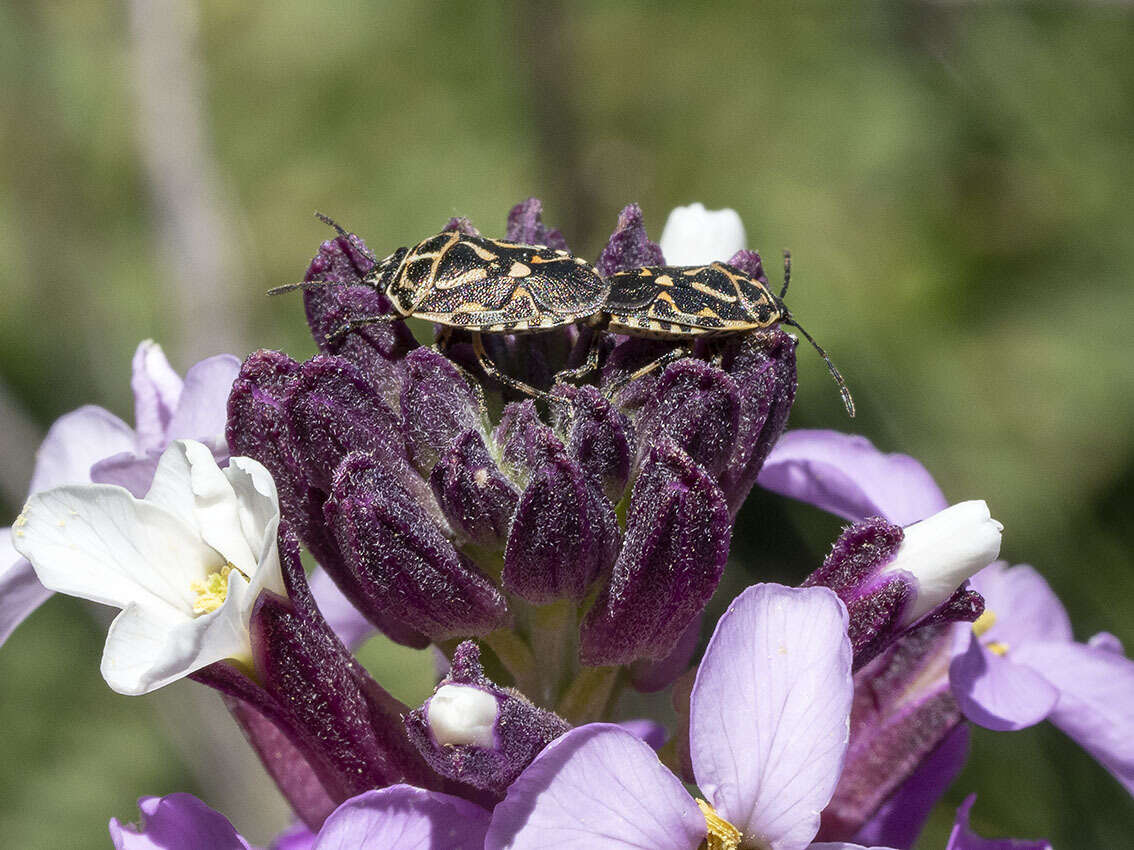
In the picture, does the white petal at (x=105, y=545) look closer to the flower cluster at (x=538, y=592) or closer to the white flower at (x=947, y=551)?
the flower cluster at (x=538, y=592)

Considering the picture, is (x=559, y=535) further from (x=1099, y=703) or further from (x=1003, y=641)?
(x=1003, y=641)

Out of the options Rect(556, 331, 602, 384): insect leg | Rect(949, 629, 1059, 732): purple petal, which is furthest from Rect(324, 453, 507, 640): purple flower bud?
Rect(949, 629, 1059, 732): purple petal

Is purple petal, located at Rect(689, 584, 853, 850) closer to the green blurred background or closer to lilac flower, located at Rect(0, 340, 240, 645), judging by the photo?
lilac flower, located at Rect(0, 340, 240, 645)

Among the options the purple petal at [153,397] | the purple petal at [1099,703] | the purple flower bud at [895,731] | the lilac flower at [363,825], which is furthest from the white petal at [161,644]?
the purple petal at [1099,703]

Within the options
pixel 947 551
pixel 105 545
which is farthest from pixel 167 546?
pixel 947 551

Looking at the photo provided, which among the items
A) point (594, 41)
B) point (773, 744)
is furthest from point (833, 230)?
point (773, 744)
